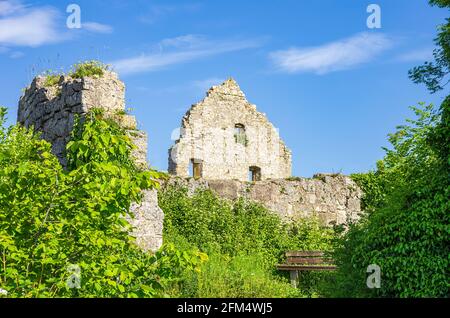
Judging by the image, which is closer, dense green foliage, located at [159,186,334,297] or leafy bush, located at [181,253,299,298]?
leafy bush, located at [181,253,299,298]

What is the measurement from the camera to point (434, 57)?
46.1 feet

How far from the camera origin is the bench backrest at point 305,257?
1581cm

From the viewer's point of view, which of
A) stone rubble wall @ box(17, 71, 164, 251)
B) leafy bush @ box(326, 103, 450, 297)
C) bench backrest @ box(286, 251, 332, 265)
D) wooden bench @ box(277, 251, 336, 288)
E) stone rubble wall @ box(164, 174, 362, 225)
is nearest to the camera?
leafy bush @ box(326, 103, 450, 297)

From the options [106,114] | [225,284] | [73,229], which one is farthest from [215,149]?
[73,229]

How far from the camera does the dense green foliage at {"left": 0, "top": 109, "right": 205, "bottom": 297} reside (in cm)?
716

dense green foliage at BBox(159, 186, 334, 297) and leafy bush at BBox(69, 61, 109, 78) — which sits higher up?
leafy bush at BBox(69, 61, 109, 78)

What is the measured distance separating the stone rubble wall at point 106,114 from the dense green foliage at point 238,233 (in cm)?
144

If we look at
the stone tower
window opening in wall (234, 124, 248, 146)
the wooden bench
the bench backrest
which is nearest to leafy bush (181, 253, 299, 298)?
the wooden bench

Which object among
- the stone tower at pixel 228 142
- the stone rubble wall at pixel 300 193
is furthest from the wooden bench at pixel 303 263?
the stone tower at pixel 228 142

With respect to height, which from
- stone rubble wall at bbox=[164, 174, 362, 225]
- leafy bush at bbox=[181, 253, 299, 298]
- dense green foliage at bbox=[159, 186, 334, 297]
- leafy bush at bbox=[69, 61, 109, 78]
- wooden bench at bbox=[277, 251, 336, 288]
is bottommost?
leafy bush at bbox=[181, 253, 299, 298]

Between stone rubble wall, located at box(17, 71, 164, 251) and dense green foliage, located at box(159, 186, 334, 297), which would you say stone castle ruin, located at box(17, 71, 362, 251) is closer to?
stone rubble wall, located at box(17, 71, 164, 251)

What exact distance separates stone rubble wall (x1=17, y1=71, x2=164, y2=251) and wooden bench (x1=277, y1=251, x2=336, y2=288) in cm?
394

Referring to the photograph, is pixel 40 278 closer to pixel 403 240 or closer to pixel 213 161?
pixel 403 240
